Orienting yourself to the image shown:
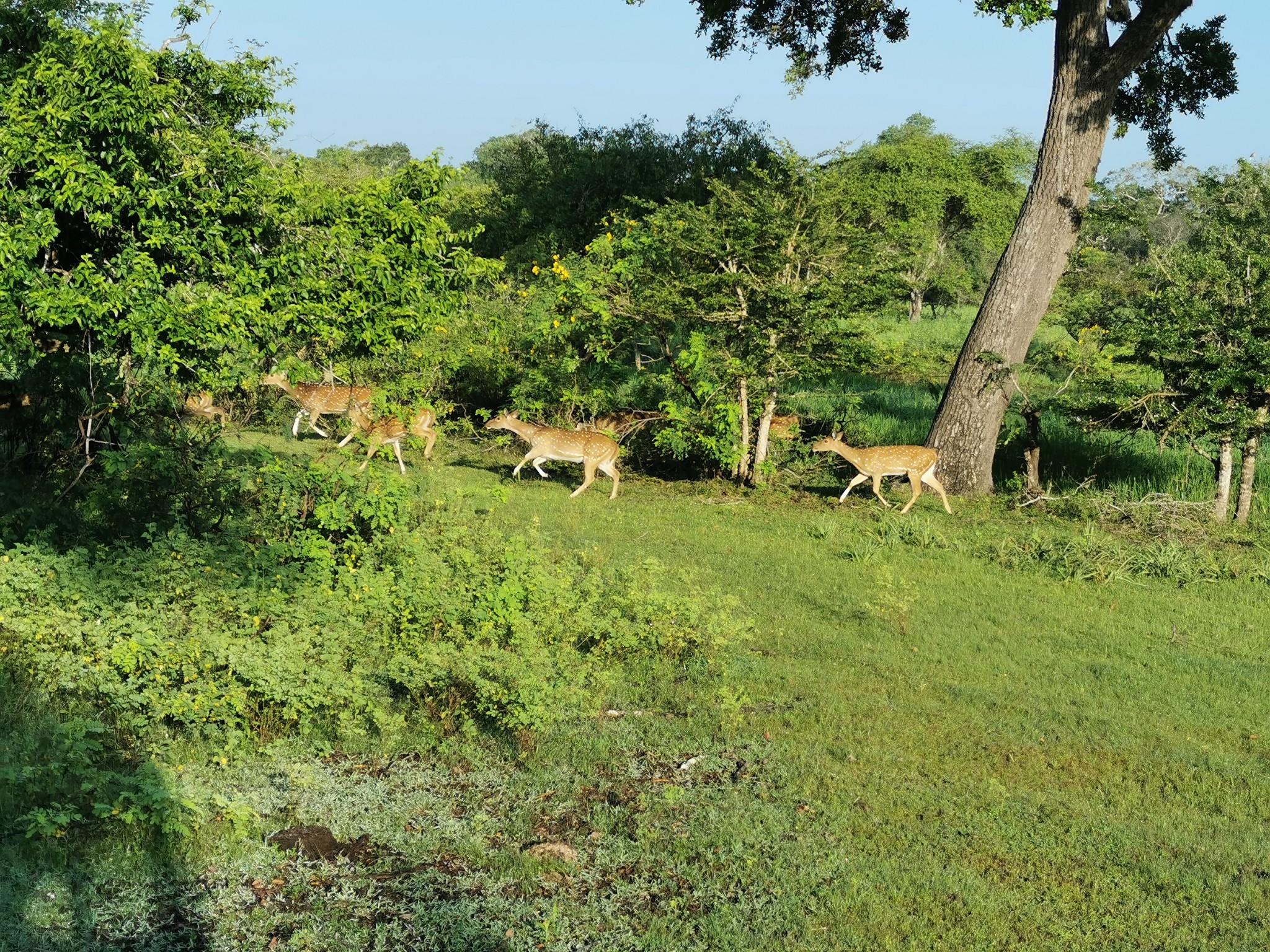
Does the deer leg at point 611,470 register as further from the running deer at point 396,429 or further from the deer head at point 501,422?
the running deer at point 396,429

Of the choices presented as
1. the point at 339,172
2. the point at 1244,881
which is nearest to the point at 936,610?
the point at 1244,881

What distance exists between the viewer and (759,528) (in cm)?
1352

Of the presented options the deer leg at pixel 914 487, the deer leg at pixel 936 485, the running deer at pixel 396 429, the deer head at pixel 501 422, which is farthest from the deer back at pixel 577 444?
the deer leg at pixel 936 485

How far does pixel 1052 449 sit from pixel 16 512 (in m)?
12.9

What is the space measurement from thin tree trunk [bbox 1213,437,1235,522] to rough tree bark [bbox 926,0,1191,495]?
283 centimetres

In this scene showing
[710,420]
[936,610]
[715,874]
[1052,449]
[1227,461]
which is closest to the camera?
[715,874]

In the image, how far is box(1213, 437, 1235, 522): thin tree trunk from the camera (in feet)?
44.2

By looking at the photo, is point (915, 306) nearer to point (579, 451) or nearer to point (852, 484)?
point (852, 484)

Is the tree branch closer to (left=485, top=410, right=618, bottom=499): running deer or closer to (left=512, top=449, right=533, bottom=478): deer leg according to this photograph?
(left=485, top=410, right=618, bottom=499): running deer

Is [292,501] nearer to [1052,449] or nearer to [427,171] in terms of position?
[427,171]

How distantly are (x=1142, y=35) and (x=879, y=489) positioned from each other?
6219mm

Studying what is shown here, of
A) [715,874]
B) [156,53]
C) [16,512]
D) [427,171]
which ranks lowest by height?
[715,874]

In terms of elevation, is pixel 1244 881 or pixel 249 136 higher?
pixel 249 136

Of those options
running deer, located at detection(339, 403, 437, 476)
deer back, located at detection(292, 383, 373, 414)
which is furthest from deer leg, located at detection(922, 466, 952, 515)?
deer back, located at detection(292, 383, 373, 414)
